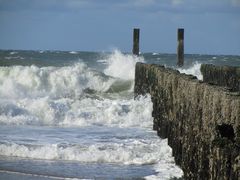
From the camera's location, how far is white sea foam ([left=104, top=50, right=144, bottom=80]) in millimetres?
31970

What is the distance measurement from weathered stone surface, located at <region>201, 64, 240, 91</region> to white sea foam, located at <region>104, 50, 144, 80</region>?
11.9 metres

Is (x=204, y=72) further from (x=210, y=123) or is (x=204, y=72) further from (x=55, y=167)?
(x=210, y=123)

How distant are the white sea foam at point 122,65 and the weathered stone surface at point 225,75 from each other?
1195cm

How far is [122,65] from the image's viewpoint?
111 ft

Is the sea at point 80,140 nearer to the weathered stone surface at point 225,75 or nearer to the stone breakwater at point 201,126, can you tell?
the stone breakwater at point 201,126

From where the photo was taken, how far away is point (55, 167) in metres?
11.0

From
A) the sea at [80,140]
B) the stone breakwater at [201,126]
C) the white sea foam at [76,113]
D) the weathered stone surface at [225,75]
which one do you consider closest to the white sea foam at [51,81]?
the sea at [80,140]

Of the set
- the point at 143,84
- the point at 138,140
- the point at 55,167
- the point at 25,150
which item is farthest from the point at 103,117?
the point at 55,167

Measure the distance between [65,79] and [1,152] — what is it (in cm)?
1777


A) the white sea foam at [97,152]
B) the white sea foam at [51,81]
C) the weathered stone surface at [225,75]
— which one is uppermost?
the weathered stone surface at [225,75]

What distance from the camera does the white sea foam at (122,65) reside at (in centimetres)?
3197

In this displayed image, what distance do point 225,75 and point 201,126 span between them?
9.08 m

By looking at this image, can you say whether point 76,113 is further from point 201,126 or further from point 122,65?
point 122,65

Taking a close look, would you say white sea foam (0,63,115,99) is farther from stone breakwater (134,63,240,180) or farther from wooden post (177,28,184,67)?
stone breakwater (134,63,240,180)
